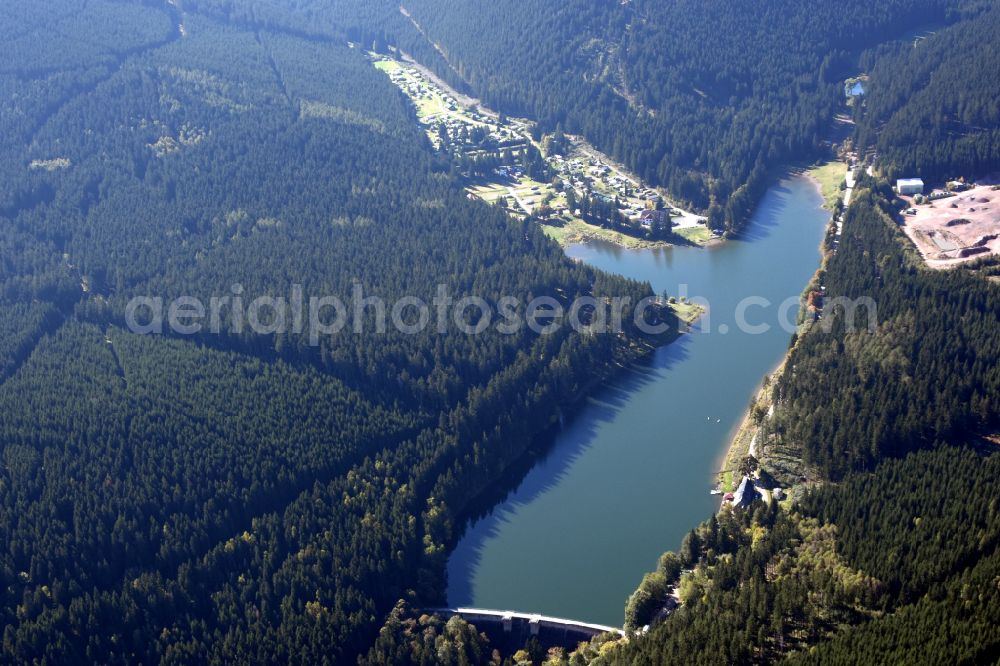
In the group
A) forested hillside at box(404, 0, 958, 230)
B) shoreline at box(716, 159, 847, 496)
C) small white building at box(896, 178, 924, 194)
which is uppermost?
forested hillside at box(404, 0, 958, 230)

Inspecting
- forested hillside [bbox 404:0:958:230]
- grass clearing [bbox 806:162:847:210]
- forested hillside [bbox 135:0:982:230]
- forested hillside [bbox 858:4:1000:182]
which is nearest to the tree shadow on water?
grass clearing [bbox 806:162:847:210]

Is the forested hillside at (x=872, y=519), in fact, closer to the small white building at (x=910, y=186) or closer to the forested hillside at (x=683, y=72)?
the small white building at (x=910, y=186)

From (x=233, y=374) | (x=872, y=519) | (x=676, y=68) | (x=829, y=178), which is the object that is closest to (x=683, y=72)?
(x=676, y=68)

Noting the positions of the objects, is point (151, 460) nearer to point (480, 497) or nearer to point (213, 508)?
point (213, 508)

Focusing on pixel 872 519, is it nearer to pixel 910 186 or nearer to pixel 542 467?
pixel 542 467

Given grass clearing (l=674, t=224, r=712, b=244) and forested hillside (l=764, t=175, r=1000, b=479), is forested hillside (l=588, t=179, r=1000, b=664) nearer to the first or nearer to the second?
forested hillside (l=764, t=175, r=1000, b=479)

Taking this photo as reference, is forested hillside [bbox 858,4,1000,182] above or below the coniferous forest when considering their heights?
above
